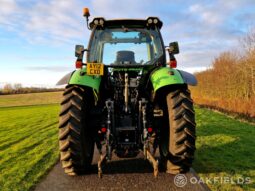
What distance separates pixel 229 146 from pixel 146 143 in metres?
3.36

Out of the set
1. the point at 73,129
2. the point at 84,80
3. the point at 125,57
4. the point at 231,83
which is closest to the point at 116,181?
the point at 73,129

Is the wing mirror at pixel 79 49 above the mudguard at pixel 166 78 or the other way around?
above

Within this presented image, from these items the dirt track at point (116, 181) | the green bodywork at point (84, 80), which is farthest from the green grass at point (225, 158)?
the green bodywork at point (84, 80)

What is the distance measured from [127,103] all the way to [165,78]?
2.36ft

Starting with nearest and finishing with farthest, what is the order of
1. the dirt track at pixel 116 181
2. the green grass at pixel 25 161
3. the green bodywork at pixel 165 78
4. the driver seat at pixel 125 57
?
the dirt track at pixel 116 181 → the green bodywork at pixel 165 78 → the green grass at pixel 25 161 → the driver seat at pixel 125 57

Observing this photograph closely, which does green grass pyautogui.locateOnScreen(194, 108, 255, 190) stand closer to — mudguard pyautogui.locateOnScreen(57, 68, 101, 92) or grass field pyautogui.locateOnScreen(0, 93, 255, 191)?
grass field pyautogui.locateOnScreen(0, 93, 255, 191)

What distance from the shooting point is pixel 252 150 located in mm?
6113

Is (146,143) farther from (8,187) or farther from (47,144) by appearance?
(47,144)

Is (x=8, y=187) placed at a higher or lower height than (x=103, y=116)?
lower

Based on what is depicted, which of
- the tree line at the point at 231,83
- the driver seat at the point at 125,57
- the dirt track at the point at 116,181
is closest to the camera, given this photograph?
the dirt track at the point at 116,181

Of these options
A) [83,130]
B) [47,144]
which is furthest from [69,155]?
[47,144]

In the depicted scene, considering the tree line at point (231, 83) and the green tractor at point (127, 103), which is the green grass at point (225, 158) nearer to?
the green tractor at point (127, 103)

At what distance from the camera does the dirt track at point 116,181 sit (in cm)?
380
